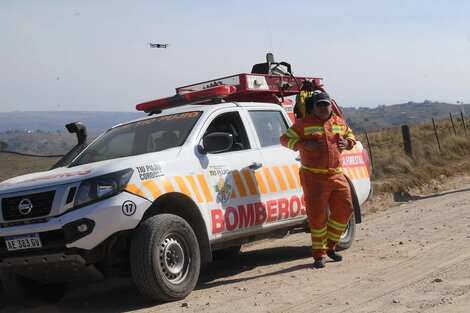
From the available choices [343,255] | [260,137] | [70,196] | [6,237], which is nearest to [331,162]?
[260,137]

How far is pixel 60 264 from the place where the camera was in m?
5.66

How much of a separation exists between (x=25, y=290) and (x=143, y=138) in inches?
76.3

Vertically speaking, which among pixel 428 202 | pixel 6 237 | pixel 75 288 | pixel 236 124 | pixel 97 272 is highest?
pixel 236 124

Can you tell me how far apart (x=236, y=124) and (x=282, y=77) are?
6.51 ft

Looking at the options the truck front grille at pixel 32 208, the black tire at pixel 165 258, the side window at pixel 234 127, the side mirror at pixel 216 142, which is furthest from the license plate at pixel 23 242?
the side window at pixel 234 127

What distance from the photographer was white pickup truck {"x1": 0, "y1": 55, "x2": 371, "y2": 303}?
18.5 feet

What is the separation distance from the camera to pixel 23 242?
5.79 metres

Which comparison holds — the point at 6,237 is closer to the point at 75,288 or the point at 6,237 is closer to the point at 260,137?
the point at 75,288

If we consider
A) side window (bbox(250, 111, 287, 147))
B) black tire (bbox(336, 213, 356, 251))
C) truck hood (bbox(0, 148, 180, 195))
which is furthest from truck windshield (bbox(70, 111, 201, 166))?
black tire (bbox(336, 213, 356, 251))

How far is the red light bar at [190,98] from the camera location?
7.53 metres

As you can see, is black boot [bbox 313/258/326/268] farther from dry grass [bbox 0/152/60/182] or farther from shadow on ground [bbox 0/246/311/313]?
dry grass [bbox 0/152/60/182]

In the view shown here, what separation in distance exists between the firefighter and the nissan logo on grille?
2838 mm

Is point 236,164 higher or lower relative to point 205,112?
lower

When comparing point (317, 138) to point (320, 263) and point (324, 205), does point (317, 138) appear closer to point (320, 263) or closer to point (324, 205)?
point (324, 205)
